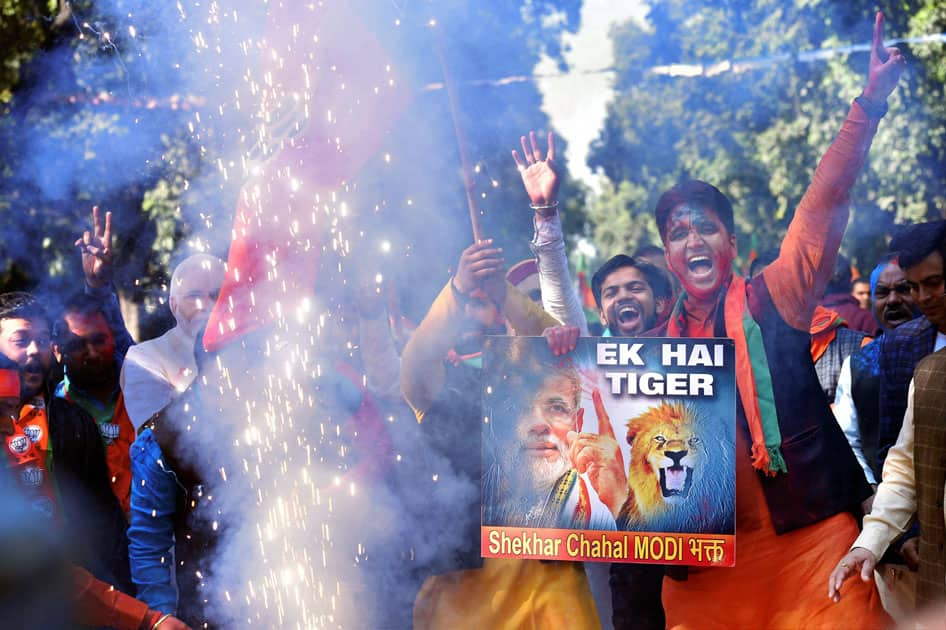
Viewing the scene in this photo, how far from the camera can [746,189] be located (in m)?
9.89

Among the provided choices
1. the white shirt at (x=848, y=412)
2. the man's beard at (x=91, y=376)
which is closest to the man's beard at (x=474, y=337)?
the white shirt at (x=848, y=412)

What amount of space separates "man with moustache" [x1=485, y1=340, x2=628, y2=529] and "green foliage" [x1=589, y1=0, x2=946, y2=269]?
1.46m

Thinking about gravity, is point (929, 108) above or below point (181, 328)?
above

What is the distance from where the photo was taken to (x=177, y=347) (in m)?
4.32

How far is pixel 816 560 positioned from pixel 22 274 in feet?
19.1

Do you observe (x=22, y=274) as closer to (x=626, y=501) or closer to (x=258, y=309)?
(x=258, y=309)

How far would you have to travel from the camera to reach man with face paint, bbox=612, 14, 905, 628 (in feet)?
11.8

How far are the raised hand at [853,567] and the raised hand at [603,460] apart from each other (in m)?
0.78

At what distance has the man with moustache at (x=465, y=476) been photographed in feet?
12.5

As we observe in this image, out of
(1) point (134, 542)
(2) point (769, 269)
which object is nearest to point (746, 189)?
(2) point (769, 269)

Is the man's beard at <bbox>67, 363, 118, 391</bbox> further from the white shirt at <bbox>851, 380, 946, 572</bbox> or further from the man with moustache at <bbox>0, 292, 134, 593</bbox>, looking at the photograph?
the white shirt at <bbox>851, 380, 946, 572</bbox>

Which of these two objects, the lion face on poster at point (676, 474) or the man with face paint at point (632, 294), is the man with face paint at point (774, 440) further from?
the man with face paint at point (632, 294)

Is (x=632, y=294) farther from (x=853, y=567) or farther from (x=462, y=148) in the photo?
(x=853, y=567)

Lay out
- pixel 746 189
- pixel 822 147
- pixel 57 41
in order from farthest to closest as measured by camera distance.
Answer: pixel 746 189, pixel 822 147, pixel 57 41
